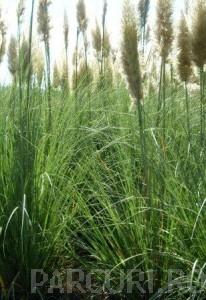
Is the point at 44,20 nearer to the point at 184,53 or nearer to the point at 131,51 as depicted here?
the point at 184,53

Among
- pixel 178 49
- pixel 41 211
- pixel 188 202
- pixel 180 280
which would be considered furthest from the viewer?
pixel 178 49

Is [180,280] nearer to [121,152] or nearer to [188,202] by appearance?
[188,202]

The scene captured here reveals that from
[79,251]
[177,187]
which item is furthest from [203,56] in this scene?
[79,251]

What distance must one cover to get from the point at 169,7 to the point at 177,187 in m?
1.10

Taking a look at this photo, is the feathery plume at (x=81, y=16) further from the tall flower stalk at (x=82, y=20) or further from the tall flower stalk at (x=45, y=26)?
the tall flower stalk at (x=45, y=26)

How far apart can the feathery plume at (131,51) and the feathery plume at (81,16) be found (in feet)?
9.96

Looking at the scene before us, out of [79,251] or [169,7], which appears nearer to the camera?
[169,7]

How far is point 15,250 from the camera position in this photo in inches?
130

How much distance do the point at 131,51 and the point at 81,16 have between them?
10.4ft

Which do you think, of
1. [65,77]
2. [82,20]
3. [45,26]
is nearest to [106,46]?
[82,20]

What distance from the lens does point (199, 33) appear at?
331 cm

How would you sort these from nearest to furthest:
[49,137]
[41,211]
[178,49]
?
[41,211] < [178,49] < [49,137]

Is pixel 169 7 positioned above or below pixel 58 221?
above

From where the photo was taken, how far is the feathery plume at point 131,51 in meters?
3.13
